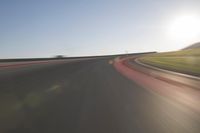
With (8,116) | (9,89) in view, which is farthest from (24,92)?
(8,116)

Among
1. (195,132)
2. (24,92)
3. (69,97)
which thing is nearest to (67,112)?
(69,97)

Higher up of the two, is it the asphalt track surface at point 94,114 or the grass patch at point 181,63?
the asphalt track surface at point 94,114

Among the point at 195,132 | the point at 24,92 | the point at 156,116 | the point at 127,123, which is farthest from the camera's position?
the point at 24,92

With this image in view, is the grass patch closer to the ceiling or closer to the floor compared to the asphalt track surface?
closer to the floor

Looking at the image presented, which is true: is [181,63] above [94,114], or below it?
below

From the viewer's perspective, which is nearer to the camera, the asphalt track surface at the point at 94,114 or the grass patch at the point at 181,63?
the asphalt track surface at the point at 94,114

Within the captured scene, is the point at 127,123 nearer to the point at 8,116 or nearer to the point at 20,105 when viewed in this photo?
the point at 8,116

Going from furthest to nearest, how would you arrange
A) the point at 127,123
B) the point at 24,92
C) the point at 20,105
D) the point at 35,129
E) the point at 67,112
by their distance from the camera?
the point at 24,92
the point at 20,105
the point at 67,112
the point at 127,123
the point at 35,129

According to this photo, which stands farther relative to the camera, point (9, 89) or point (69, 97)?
point (9, 89)

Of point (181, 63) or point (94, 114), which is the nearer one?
point (94, 114)

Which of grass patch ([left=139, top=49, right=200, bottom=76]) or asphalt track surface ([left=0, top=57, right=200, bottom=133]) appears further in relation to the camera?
grass patch ([left=139, top=49, right=200, bottom=76])

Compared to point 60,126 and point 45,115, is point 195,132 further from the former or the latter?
point 45,115

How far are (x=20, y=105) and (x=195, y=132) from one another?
17.4ft

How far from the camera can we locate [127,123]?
6652 mm
